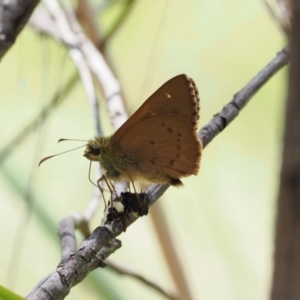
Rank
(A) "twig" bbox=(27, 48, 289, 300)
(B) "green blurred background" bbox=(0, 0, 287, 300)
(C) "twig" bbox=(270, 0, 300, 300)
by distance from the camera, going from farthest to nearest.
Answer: (B) "green blurred background" bbox=(0, 0, 287, 300) < (A) "twig" bbox=(27, 48, 289, 300) < (C) "twig" bbox=(270, 0, 300, 300)

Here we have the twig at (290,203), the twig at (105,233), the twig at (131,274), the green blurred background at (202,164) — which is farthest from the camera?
the green blurred background at (202,164)

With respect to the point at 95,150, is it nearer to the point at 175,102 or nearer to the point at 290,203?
the point at 175,102

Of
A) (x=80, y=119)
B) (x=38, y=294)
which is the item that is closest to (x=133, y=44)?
(x=80, y=119)

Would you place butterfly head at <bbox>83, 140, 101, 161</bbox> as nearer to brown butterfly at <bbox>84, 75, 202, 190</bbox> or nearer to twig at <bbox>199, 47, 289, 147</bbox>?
brown butterfly at <bbox>84, 75, 202, 190</bbox>

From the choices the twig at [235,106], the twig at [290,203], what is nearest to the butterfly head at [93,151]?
the twig at [235,106]

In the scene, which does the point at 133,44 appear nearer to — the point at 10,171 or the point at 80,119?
the point at 80,119

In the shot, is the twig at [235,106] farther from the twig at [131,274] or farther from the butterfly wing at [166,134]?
the twig at [131,274]

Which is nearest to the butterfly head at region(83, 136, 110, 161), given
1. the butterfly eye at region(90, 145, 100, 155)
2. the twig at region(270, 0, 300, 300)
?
the butterfly eye at region(90, 145, 100, 155)
